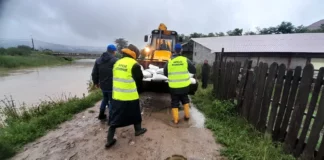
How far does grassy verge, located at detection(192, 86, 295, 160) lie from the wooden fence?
7.3 inches

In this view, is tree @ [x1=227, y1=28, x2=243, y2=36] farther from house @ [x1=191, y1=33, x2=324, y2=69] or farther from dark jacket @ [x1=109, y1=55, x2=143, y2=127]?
dark jacket @ [x1=109, y1=55, x2=143, y2=127]

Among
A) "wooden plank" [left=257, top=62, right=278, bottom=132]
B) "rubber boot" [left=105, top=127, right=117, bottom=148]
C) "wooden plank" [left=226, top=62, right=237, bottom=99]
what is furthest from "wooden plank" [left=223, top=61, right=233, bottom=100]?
"rubber boot" [left=105, top=127, right=117, bottom=148]

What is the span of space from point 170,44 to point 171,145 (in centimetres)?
585

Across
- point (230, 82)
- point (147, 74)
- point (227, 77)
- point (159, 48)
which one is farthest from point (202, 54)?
point (147, 74)

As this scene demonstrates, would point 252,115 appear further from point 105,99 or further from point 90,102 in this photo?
point 90,102

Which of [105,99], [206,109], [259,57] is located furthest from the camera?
[259,57]

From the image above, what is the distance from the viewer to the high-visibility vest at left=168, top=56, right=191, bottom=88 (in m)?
3.73

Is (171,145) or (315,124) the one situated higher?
(315,124)

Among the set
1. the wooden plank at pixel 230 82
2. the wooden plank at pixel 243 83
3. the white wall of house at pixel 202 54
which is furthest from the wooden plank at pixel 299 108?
the white wall of house at pixel 202 54

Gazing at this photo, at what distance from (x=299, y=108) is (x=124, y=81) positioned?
2833 mm

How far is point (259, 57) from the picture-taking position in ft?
48.3

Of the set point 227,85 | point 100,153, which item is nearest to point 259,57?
point 227,85

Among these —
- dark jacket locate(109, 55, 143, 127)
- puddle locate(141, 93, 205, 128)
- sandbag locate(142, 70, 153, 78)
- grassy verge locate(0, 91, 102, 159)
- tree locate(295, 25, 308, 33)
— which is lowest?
grassy verge locate(0, 91, 102, 159)

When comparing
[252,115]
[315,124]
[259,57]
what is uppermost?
[259,57]
